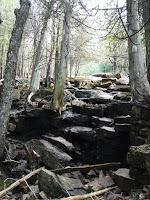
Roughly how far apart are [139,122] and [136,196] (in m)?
2.23

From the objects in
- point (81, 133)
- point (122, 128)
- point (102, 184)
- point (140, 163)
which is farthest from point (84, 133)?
point (140, 163)

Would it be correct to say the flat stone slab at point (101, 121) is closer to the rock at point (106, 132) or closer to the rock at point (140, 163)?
the rock at point (106, 132)

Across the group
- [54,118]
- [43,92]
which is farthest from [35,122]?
[43,92]

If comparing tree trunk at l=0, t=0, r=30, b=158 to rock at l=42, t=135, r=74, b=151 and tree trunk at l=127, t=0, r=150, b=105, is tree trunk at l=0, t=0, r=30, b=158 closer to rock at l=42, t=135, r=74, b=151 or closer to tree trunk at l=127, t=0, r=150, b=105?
rock at l=42, t=135, r=74, b=151

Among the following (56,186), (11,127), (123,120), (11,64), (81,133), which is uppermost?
(11,64)

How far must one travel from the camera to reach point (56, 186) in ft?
14.2

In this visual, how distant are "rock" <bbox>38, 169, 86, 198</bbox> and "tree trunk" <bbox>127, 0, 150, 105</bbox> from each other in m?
3.22

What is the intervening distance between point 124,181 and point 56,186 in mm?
1810

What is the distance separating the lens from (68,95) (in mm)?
9266

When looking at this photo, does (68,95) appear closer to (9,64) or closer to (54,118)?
(54,118)

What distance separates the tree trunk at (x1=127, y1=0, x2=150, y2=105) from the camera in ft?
Result: 17.1

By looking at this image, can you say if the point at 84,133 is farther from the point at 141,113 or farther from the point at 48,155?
the point at 141,113

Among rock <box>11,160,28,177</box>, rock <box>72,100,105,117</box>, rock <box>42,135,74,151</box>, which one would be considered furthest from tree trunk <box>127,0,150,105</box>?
rock <box>11,160,28,177</box>

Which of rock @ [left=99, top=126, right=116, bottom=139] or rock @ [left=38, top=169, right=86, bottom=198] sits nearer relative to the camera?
rock @ [left=38, top=169, right=86, bottom=198]
